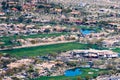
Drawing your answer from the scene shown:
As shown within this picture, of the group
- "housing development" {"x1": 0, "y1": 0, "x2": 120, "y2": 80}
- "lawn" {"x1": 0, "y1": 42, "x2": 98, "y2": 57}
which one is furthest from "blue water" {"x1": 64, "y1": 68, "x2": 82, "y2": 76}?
"lawn" {"x1": 0, "y1": 42, "x2": 98, "y2": 57}

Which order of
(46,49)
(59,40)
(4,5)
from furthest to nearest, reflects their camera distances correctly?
(4,5), (59,40), (46,49)

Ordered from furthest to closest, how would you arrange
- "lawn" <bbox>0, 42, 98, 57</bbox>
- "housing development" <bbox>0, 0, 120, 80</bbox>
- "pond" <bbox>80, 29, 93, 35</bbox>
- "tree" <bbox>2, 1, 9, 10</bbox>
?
"tree" <bbox>2, 1, 9, 10</bbox>
"pond" <bbox>80, 29, 93, 35</bbox>
"lawn" <bbox>0, 42, 98, 57</bbox>
"housing development" <bbox>0, 0, 120, 80</bbox>

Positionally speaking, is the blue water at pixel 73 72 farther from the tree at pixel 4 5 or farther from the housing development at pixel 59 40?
the tree at pixel 4 5

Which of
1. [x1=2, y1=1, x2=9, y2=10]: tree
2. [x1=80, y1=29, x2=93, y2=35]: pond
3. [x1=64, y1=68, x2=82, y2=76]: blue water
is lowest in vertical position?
[x1=64, y1=68, x2=82, y2=76]: blue water

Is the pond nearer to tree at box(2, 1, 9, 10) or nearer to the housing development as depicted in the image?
the housing development

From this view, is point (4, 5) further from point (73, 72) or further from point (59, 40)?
point (73, 72)

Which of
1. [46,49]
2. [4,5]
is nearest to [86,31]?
[46,49]

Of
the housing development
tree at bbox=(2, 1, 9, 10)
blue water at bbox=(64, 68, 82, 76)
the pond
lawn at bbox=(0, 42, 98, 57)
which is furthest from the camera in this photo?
tree at bbox=(2, 1, 9, 10)
